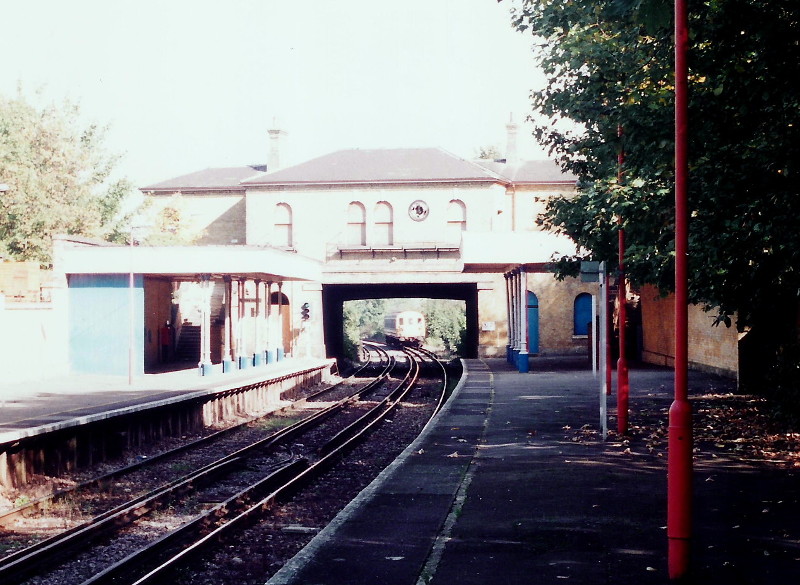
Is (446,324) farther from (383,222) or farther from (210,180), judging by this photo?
(383,222)

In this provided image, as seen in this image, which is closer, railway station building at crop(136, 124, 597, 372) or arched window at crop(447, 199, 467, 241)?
railway station building at crop(136, 124, 597, 372)

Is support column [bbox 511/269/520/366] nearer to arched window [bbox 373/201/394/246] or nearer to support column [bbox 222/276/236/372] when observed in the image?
arched window [bbox 373/201/394/246]

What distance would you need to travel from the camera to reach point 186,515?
471 inches

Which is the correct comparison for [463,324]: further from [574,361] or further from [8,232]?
[8,232]

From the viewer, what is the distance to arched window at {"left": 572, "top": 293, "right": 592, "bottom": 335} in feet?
143

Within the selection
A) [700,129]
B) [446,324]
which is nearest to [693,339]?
[700,129]

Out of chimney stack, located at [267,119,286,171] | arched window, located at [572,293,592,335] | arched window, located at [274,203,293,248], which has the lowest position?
arched window, located at [572,293,592,335]

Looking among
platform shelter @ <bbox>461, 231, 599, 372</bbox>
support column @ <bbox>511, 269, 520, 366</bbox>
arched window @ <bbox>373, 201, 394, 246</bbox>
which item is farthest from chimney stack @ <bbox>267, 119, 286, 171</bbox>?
support column @ <bbox>511, 269, 520, 366</bbox>

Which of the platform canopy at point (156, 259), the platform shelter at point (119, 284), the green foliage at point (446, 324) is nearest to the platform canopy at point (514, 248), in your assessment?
the platform shelter at point (119, 284)

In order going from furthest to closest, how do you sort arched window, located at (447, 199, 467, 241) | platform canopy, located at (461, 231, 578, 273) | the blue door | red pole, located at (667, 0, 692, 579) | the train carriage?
the train carriage < arched window, located at (447, 199, 467, 241) < the blue door < platform canopy, located at (461, 231, 578, 273) < red pole, located at (667, 0, 692, 579)

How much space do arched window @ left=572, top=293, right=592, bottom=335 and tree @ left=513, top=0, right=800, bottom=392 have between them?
80.9 feet

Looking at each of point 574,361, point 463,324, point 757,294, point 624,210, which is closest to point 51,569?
point 624,210

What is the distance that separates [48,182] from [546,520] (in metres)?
41.2

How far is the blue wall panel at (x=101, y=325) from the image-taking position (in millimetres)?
30953
